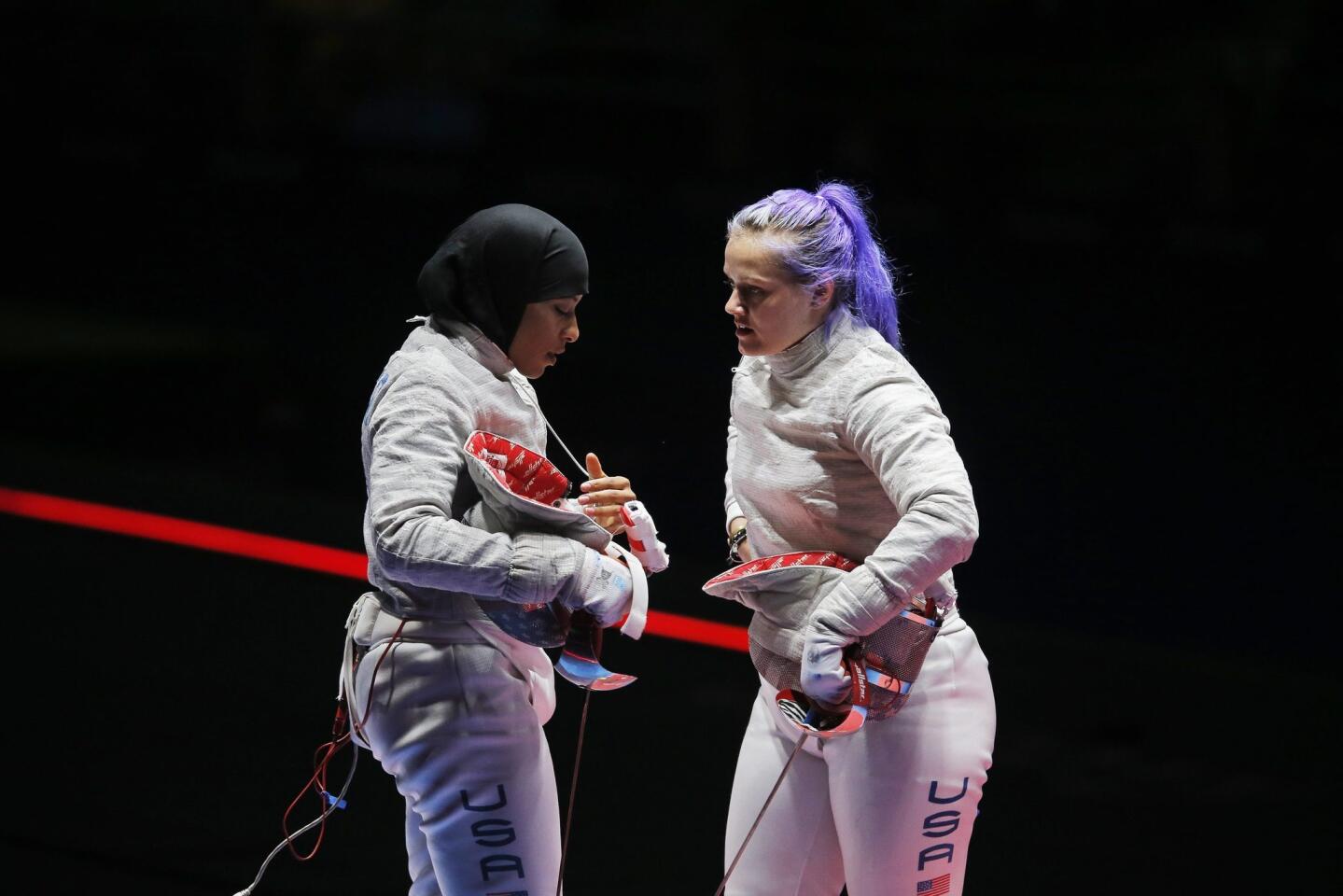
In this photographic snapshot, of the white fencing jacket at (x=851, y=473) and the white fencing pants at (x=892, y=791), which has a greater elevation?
the white fencing jacket at (x=851, y=473)

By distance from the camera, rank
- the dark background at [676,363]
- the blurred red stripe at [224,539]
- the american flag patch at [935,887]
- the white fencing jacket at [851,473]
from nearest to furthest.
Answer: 1. the white fencing jacket at [851,473]
2. the american flag patch at [935,887]
3. the dark background at [676,363]
4. the blurred red stripe at [224,539]

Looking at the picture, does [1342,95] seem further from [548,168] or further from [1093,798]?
[1093,798]

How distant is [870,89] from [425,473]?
5.90 m

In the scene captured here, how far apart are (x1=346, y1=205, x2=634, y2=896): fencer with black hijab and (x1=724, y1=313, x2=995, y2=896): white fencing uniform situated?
0.99ft

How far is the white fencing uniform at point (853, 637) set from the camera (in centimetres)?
225

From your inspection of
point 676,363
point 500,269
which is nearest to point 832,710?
point 500,269

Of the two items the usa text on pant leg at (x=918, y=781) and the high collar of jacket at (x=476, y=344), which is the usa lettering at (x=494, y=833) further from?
the high collar of jacket at (x=476, y=344)

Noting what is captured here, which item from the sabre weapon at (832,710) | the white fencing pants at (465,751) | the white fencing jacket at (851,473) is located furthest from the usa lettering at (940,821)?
the white fencing pants at (465,751)

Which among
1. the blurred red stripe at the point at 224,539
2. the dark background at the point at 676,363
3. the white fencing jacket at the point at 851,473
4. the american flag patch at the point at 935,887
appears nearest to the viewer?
the white fencing jacket at the point at 851,473

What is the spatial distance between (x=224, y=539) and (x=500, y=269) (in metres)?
3.33

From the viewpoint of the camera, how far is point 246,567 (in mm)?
5086

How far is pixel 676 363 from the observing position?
6.27 metres

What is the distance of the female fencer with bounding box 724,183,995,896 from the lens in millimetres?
2301

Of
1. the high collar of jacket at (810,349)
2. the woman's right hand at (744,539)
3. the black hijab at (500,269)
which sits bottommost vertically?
the woman's right hand at (744,539)
